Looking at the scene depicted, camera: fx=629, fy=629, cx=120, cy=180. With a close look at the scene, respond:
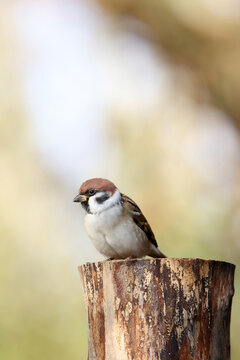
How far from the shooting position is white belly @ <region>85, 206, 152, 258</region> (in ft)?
13.0

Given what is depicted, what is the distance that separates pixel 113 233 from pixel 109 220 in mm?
88

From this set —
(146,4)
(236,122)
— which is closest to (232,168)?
(236,122)

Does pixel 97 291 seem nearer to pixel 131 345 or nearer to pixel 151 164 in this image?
pixel 131 345

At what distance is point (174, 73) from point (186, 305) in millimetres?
4782

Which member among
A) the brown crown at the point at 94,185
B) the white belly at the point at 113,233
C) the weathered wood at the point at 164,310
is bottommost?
the weathered wood at the point at 164,310

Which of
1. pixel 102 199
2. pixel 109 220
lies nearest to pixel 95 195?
pixel 102 199

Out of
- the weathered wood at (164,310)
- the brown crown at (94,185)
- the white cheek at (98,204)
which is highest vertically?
the brown crown at (94,185)

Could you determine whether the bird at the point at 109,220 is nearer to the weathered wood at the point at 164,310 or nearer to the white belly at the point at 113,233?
the white belly at the point at 113,233

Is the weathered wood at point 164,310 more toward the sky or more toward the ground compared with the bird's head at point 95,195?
more toward the ground

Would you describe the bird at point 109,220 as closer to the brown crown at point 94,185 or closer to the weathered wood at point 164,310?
the brown crown at point 94,185

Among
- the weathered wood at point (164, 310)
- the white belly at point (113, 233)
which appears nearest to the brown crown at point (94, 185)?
the white belly at point (113, 233)

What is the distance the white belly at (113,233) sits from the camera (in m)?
3.98

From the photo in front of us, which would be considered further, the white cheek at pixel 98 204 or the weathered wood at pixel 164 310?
the white cheek at pixel 98 204

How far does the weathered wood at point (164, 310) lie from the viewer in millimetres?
2682
